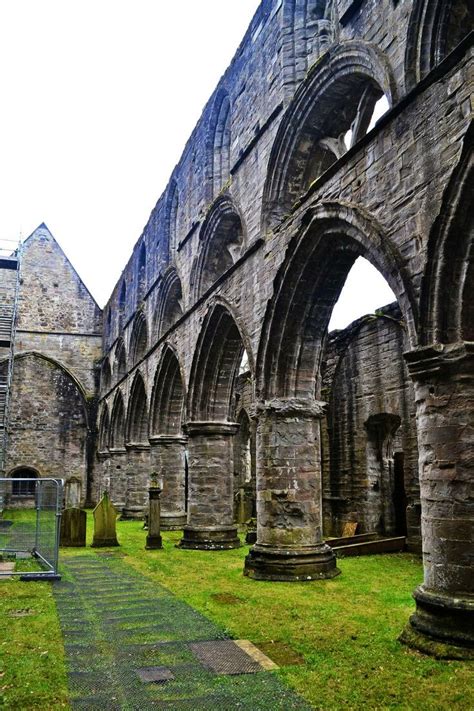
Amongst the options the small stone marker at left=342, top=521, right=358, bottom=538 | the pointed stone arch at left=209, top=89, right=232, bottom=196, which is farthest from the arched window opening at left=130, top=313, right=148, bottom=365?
the small stone marker at left=342, top=521, right=358, bottom=538

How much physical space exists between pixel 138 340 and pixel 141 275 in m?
2.12

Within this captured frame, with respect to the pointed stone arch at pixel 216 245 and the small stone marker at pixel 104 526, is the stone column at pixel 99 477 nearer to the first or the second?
the small stone marker at pixel 104 526

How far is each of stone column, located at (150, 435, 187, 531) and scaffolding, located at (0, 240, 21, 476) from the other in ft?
25.7

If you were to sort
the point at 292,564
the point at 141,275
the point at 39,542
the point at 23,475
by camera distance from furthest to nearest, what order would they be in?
the point at 23,475, the point at 141,275, the point at 39,542, the point at 292,564

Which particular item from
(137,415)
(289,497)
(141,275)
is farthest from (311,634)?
(141,275)

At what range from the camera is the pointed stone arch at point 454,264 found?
5.10 metres

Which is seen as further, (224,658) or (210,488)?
(210,488)

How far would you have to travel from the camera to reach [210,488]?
11648mm

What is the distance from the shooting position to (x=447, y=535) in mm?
4938

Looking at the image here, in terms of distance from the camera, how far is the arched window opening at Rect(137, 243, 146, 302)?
2024 centimetres

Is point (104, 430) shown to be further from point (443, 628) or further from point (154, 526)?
point (443, 628)

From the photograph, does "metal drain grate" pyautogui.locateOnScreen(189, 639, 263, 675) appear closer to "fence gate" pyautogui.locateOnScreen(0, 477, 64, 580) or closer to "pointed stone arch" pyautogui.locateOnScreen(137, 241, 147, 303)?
"fence gate" pyautogui.locateOnScreen(0, 477, 64, 580)

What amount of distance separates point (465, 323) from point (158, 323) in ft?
41.8

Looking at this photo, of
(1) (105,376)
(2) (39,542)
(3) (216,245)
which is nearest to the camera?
(2) (39,542)
